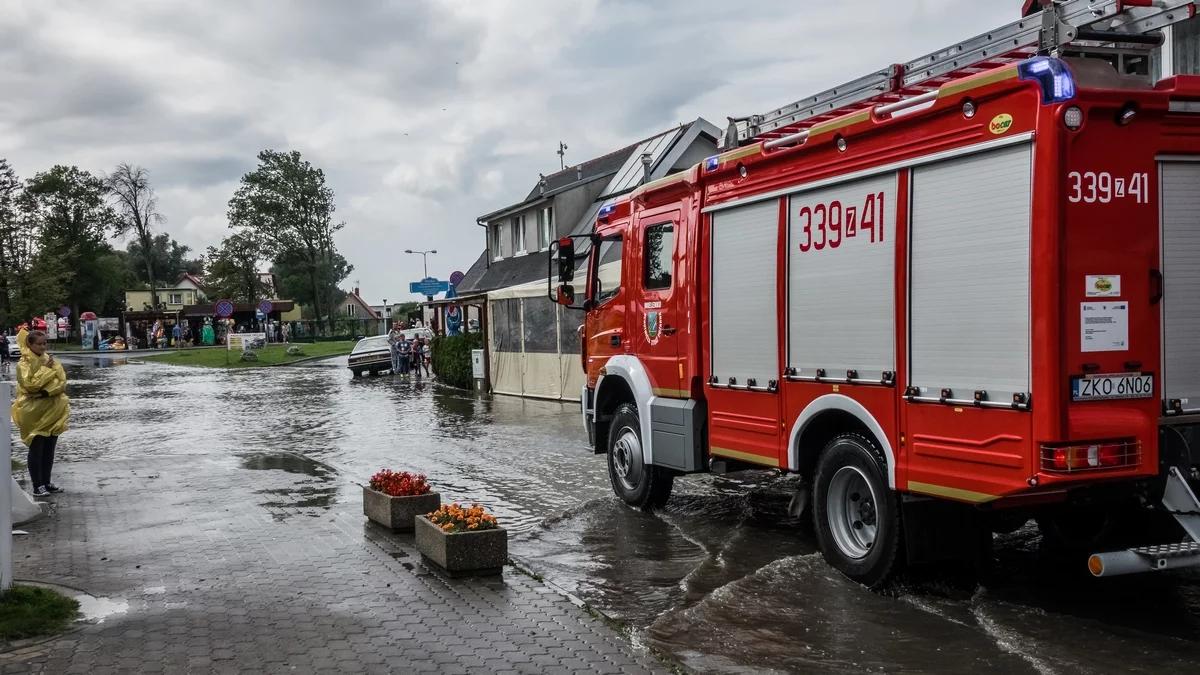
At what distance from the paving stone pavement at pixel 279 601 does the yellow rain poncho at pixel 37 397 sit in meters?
0.81

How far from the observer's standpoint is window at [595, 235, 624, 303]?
10.3 metres

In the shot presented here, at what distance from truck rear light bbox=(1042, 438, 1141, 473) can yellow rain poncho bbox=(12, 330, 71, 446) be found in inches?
383

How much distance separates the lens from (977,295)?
582 cm

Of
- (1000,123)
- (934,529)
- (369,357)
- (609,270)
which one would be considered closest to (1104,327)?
(1000,123)

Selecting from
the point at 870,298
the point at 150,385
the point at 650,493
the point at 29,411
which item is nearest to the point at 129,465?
the point at 29,411

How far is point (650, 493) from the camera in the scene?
31.8ft

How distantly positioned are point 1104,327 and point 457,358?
24.6 metres

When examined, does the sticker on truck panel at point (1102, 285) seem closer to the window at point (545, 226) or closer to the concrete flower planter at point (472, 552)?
the concrete flower planter at point (472, 552)

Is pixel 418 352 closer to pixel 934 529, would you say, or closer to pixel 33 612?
pixel 33 612

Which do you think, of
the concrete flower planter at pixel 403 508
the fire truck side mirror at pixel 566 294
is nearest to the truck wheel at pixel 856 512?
the concrete flower planter at pixel 403 508

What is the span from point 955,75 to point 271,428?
48.9 ft

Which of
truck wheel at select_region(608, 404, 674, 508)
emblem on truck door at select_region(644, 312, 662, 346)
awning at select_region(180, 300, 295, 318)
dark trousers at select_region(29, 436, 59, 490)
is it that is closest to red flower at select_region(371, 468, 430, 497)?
truck wheel at select_region(608, 404, 674, 508)

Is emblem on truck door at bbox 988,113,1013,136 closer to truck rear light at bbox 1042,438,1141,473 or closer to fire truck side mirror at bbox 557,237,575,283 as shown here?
truck rear light at bbox 1042,438,1141,473

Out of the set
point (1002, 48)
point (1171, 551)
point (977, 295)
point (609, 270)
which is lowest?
point (1171, 551)
